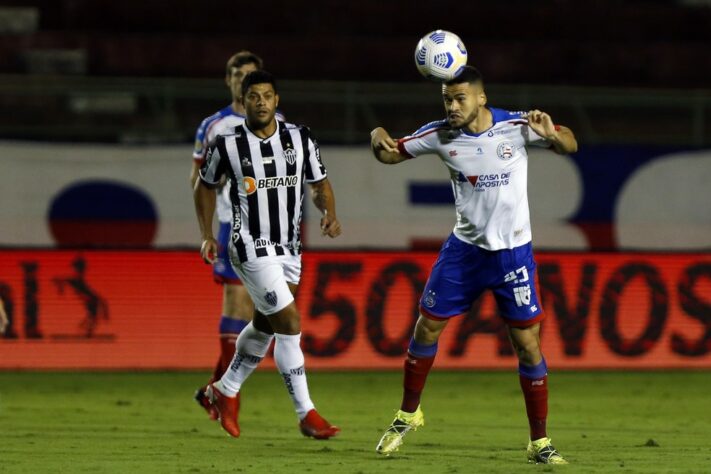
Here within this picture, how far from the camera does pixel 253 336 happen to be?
736 cm

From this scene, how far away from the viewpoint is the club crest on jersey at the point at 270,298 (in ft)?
22.7

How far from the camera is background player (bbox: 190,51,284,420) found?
8125 mm

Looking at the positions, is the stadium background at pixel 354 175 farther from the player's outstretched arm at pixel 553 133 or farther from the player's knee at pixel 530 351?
the player's outstretched arm at pixel 553 133

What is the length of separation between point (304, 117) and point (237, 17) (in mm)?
2175

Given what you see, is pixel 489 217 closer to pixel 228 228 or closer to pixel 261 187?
pixel 261 187

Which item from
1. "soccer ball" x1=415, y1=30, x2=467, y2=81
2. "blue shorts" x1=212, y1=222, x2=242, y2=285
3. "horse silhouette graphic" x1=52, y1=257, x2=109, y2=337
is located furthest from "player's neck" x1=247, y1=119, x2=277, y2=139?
"horse silhouette graphic" x1=52, y1=257, x2=109, y2=337

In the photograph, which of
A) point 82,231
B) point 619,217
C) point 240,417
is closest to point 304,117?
point 82,231

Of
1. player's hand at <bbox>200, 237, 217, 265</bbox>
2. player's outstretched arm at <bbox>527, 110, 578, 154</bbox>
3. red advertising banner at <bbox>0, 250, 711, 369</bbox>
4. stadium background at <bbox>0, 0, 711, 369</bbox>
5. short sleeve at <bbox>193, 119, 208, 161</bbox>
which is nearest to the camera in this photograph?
player's outstretched arm at <bbox>527, 110, 578, 154</bbox>

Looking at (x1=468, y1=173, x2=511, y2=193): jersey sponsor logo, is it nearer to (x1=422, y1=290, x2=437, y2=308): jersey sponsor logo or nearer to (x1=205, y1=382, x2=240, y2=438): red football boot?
(x1=422, y1=290, x2=437, y2=308): jersey sponsor logo

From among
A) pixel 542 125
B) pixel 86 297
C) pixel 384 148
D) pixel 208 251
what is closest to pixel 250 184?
pixel 208 251

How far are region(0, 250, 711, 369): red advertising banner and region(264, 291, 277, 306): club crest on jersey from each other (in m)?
3.90

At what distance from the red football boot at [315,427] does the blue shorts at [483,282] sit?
94 cm

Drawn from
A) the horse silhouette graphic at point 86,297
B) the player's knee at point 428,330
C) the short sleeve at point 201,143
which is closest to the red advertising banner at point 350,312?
the horse silhouette graphic at point 86,297

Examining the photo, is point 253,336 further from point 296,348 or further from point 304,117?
point 304,117
